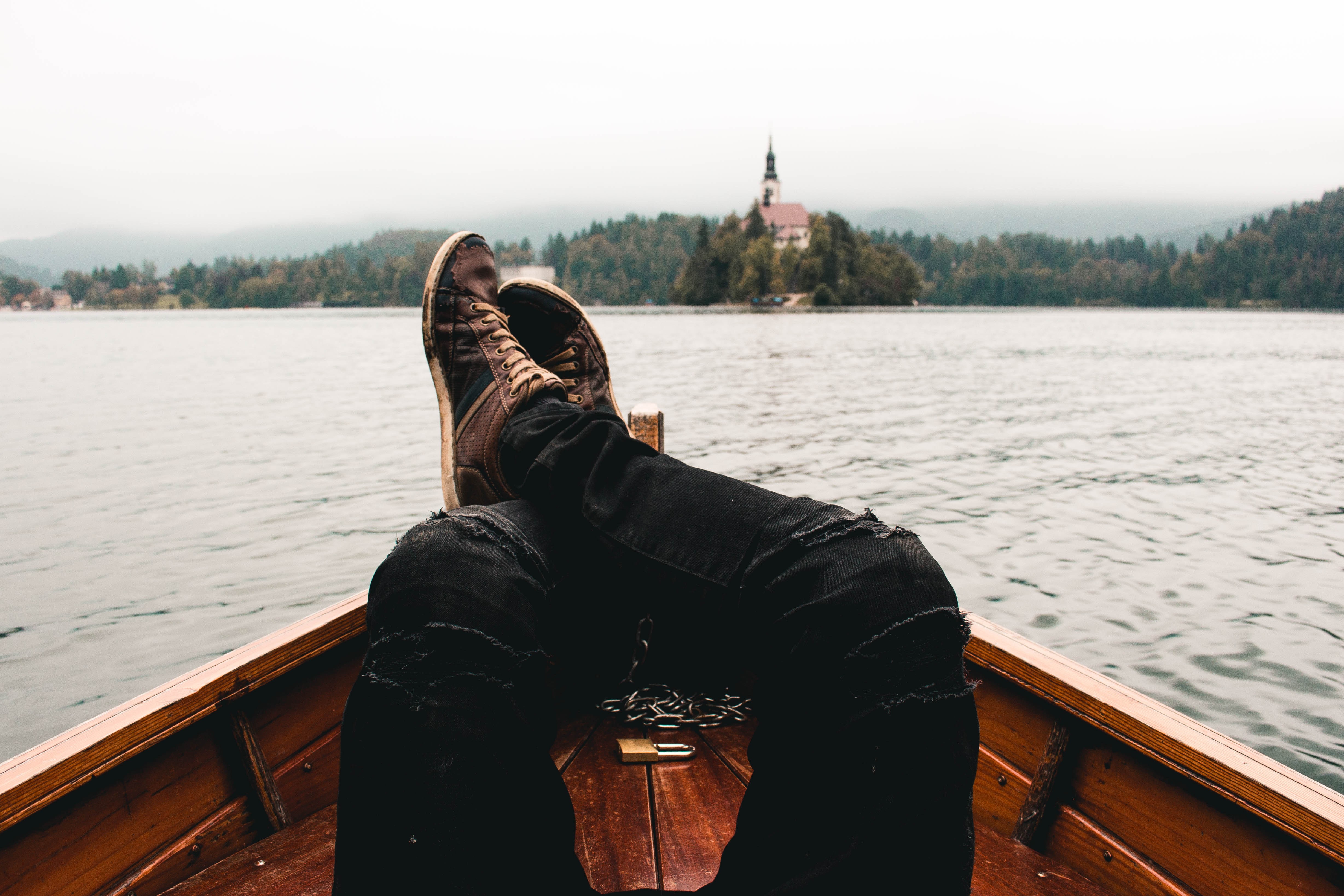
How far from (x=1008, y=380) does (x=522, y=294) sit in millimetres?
21045

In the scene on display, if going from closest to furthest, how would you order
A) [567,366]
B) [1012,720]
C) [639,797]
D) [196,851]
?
[196,851] < [1012,720] < [639,797] < [567,366]

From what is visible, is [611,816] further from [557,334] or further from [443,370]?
[557,334]

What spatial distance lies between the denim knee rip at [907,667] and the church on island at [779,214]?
321 ft

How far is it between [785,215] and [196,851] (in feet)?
376

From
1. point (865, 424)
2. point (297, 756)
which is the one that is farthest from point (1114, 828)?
point (865, 424)

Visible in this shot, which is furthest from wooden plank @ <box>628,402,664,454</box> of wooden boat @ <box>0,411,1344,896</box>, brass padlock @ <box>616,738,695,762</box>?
wooden boat @ <box>0,411,1344,896</box>

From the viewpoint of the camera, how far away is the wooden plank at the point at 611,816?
1634 mm

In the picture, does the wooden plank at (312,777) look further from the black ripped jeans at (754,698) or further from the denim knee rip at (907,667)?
the denim knee rip at (907,667)

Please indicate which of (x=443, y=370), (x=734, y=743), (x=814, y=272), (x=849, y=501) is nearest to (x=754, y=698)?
(x=734, y=743)

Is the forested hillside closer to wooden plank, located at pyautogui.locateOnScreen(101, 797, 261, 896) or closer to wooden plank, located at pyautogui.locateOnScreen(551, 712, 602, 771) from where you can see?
wooden plank, located at pyautogui.locateOnScreen(551, 712, 602, 771)

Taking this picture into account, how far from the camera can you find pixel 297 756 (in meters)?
Result: 1.82

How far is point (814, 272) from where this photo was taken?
2800 inches

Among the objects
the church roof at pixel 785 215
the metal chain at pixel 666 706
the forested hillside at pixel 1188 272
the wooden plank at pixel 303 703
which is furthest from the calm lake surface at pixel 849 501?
the church roof at pixel 785 215

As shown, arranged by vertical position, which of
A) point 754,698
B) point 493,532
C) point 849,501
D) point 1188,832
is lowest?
point 849,501
